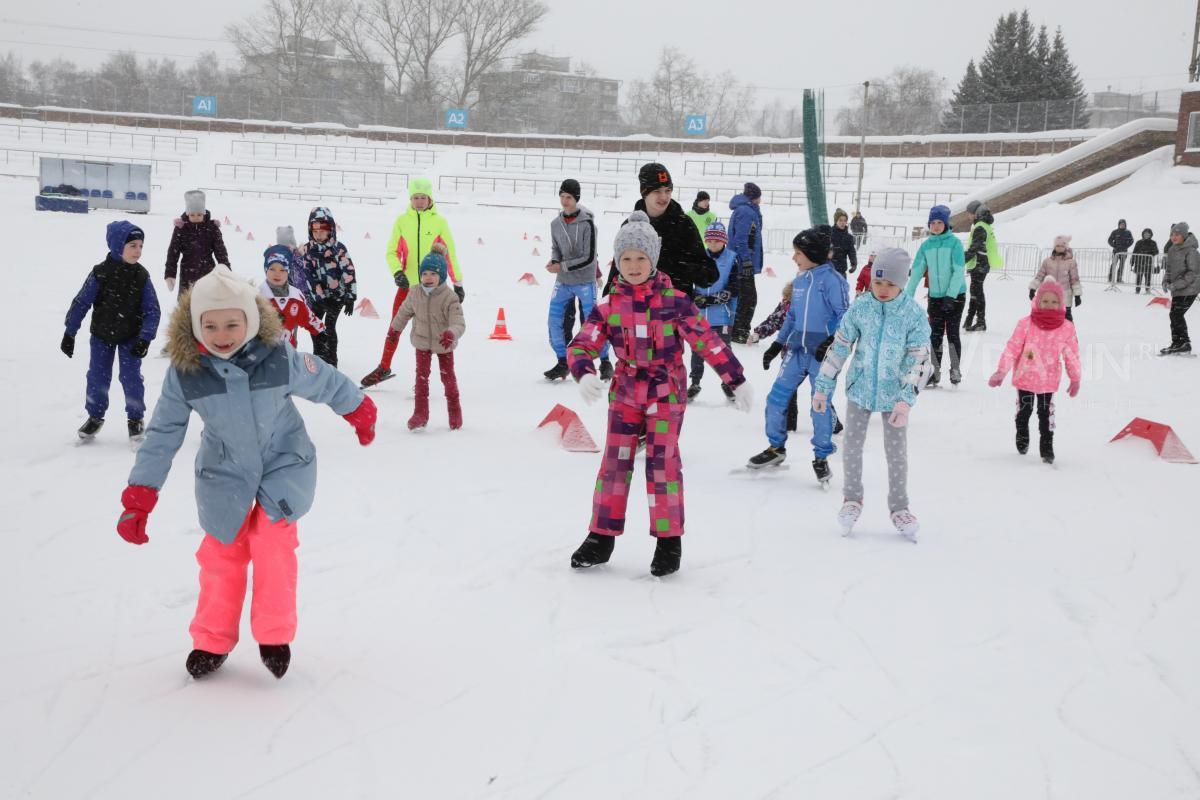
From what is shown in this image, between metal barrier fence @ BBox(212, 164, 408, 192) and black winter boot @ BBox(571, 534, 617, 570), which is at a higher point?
metal barrier fence @ BBox(212, 164, 408, 192)

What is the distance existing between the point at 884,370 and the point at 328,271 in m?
5.30

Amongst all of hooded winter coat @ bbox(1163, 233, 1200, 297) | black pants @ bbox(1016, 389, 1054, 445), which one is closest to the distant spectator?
hooded winter coat @ bbox(1163, 233, 1200, 297)

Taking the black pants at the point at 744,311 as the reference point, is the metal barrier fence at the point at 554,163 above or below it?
above

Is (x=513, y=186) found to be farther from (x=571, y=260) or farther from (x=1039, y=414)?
(x=1039, y=414)

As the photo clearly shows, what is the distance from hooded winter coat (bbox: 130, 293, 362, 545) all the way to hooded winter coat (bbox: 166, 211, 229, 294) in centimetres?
638

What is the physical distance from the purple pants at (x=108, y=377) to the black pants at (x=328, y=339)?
1.99 metres

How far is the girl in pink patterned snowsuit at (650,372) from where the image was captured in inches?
177

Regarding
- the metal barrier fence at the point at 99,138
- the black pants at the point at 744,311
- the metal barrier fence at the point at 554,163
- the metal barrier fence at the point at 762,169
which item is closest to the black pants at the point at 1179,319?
the black pants at the point at 744,311

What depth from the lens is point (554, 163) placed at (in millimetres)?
47094

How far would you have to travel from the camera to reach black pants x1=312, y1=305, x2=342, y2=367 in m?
8.59

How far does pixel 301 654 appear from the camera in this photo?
3.63 m

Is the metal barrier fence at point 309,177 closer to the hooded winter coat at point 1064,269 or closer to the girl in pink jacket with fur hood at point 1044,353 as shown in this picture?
the hooded winter coat at point 1064,269

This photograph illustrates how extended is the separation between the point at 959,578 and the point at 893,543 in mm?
570

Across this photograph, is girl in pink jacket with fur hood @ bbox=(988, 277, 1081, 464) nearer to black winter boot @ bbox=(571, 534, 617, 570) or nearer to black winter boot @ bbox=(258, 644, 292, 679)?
black winter boot @ bbox=(571, 534, 617, 570)
